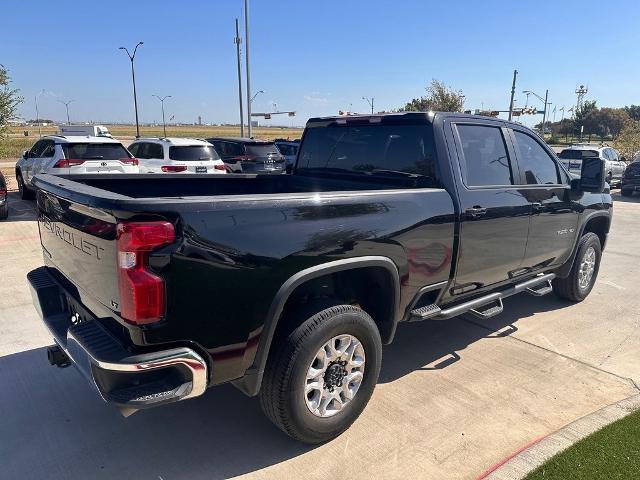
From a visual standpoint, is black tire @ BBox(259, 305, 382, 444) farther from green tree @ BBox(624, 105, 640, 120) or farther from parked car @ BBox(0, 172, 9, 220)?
green tree @ BBox(624, 105, 640, 120)

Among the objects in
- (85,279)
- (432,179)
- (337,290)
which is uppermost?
(432,179)

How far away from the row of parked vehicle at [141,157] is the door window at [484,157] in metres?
5.36

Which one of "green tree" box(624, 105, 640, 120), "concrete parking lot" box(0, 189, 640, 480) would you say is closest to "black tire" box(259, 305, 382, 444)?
"concrete parking lot" box(0, 189, 640, 480)

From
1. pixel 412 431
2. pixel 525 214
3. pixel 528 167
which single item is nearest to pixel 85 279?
pixel 412 431

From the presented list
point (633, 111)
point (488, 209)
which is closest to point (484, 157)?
point (488, 209)

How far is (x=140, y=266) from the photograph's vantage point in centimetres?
224

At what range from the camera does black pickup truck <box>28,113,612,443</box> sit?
231cm

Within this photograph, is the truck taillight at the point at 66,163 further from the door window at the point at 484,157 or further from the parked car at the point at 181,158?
the door window at the point at 484,157

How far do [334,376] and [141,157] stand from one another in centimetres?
1119

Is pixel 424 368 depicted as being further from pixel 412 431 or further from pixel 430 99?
pixel 430 99

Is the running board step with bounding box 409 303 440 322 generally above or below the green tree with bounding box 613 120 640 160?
below

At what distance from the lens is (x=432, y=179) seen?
145 inches

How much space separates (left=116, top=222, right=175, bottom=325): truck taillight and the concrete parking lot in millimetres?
1140

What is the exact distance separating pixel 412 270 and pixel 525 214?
5.11 feet
